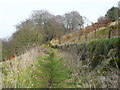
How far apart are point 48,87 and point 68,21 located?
1042 inches

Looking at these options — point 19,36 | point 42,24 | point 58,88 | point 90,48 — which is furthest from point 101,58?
point 42,24

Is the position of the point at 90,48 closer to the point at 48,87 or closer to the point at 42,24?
→ the point at 48,87

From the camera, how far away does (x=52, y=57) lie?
3.12 ft

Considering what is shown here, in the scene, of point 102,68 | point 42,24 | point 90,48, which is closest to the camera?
point 102,68

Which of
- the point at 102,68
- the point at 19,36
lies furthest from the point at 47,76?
the point at 19,36

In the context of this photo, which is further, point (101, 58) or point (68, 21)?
point (68, 21)

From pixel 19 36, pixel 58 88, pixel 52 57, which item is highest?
pixel 19 36

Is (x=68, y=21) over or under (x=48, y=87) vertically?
over

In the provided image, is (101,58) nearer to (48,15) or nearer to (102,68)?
(102,68)

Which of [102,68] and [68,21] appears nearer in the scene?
[102,68]

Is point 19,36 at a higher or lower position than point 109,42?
higher

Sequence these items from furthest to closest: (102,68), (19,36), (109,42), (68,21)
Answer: (68,21) < (19,36) < (109,42) < (102,68)

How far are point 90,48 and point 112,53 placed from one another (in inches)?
64.3

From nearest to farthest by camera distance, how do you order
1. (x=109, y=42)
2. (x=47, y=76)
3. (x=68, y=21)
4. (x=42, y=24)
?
1. (x=47, y=76)
2. (x=109, y=42)
3. (x=42, y=24)
4. (x=68, y=21)
